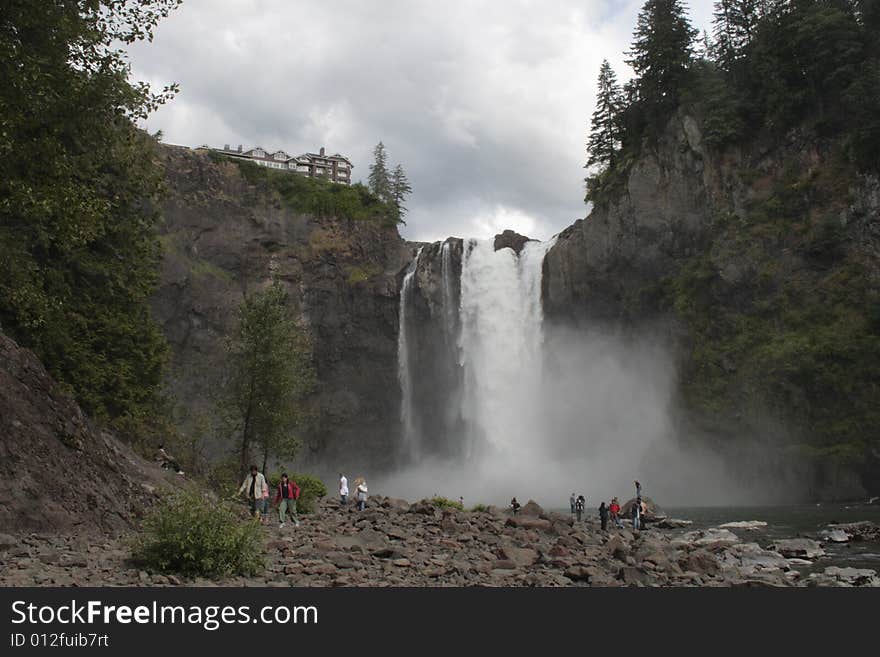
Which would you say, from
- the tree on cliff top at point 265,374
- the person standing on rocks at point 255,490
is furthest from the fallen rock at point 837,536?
the tree on cliff top at point 265,374

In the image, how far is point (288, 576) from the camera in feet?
37.9

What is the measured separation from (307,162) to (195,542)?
12504 centimetres

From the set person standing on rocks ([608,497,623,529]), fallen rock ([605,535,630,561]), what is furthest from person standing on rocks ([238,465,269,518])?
person standing on rocks ([608,497,623,529])

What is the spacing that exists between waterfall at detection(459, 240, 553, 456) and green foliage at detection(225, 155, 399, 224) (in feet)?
37.1

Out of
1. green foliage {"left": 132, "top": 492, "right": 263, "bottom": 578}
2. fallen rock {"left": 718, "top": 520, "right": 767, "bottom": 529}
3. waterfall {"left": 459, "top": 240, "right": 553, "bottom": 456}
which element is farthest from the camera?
waterfall {"left": 459, "top": 240, "right": 553, "bottom": 456}

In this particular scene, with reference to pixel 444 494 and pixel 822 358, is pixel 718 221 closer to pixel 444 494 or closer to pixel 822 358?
pixel 822 358

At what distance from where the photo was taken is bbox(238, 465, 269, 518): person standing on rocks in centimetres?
1916

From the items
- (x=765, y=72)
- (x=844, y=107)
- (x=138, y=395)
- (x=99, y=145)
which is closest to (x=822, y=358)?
(x=844, y=107)

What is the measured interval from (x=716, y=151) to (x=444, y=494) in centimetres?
3488

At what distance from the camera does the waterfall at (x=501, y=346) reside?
60.4m

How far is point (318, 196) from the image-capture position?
218ft

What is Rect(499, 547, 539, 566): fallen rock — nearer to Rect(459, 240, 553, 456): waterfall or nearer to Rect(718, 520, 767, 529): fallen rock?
Rect(718, 520, 767, 529): fallen rock

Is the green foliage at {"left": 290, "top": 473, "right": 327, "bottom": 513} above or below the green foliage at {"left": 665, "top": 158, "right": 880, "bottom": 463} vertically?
below

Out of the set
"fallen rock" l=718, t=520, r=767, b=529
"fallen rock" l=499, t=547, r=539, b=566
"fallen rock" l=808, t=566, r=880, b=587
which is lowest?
"fallen rock" l=808, t=566, r=880, b=587
